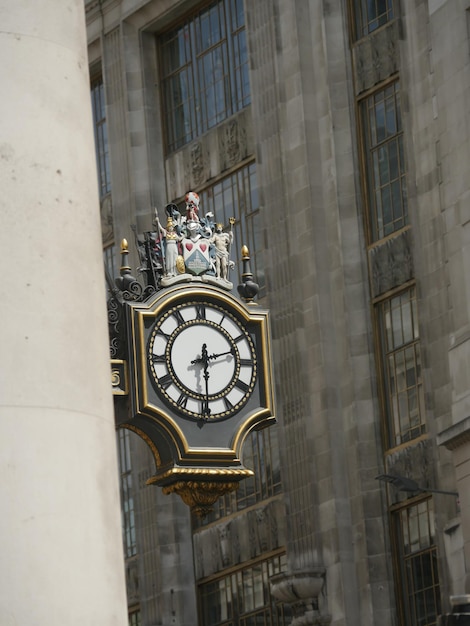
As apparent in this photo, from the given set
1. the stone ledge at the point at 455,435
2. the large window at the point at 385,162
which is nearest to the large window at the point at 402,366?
the large window at the point at 385,162

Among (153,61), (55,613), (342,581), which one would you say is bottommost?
(55,613)

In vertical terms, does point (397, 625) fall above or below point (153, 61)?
below

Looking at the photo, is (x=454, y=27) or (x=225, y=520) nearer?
(x=454, y=27)

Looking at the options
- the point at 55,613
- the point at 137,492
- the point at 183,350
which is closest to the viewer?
the point at 55,613

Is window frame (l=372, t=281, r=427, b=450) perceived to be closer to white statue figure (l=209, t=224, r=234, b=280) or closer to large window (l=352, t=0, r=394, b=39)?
large window (l=352, t=0, r=394, b=39)

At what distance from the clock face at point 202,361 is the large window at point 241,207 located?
85.3 ft

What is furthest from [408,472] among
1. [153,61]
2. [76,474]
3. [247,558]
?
[76,474]

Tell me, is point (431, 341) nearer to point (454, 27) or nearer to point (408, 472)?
point (408, 472)

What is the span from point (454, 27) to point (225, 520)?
41.5ft

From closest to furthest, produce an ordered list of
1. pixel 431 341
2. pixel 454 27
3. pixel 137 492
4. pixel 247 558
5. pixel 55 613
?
pixel 55 613
pixel 454 27
pixel 431 341
pixel 247 558
pixel 137 492

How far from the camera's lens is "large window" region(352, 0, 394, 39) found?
35438 mm

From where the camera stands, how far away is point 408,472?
33.4m

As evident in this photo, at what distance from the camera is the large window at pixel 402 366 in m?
33.7

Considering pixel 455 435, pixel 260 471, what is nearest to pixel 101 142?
pixel 260 471
